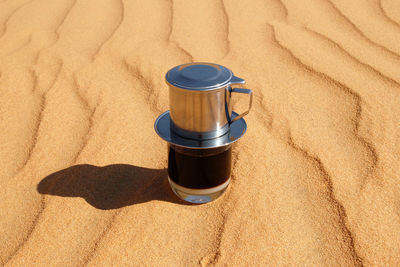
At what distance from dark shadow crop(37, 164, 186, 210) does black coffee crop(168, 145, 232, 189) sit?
4.4 inches

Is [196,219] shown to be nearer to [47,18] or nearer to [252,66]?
[252,66]

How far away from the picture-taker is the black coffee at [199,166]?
103 cm

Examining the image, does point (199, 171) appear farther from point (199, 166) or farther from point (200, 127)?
point (200, 127)

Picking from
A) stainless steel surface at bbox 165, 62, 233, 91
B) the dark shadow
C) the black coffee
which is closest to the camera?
stainless steel surface at bbox 165, 62, 233, 91

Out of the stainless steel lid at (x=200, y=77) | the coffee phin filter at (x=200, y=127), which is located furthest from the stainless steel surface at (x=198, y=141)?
the stainless steel lid at (x=200, y=77)

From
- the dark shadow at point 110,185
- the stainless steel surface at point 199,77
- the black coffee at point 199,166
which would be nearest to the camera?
the stainless steel surface at point 199,77

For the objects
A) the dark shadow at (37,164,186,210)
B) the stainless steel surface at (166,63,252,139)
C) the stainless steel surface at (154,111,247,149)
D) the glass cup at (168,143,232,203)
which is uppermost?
the stainless steel surface at (166,63,252,139)

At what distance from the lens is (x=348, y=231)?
1043 millimetres

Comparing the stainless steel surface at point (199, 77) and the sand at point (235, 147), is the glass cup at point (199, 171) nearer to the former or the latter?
the sand at point (235, 147)

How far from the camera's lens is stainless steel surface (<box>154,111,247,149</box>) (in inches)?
38.6

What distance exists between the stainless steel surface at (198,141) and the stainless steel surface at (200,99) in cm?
1

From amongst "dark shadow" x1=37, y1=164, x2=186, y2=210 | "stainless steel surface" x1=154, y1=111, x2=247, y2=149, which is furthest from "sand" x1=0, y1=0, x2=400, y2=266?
"stainless steel surface" x1=154, y1=111, x2=247, y2=149

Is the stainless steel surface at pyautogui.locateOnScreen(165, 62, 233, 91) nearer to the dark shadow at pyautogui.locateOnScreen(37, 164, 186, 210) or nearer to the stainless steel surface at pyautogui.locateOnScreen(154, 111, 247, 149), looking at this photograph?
the stainless steel surface at pyautogui.locateOnScreen(154, 111, 247, 149)

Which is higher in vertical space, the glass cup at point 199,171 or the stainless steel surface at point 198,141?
the stainless steel surface at point 198,141
